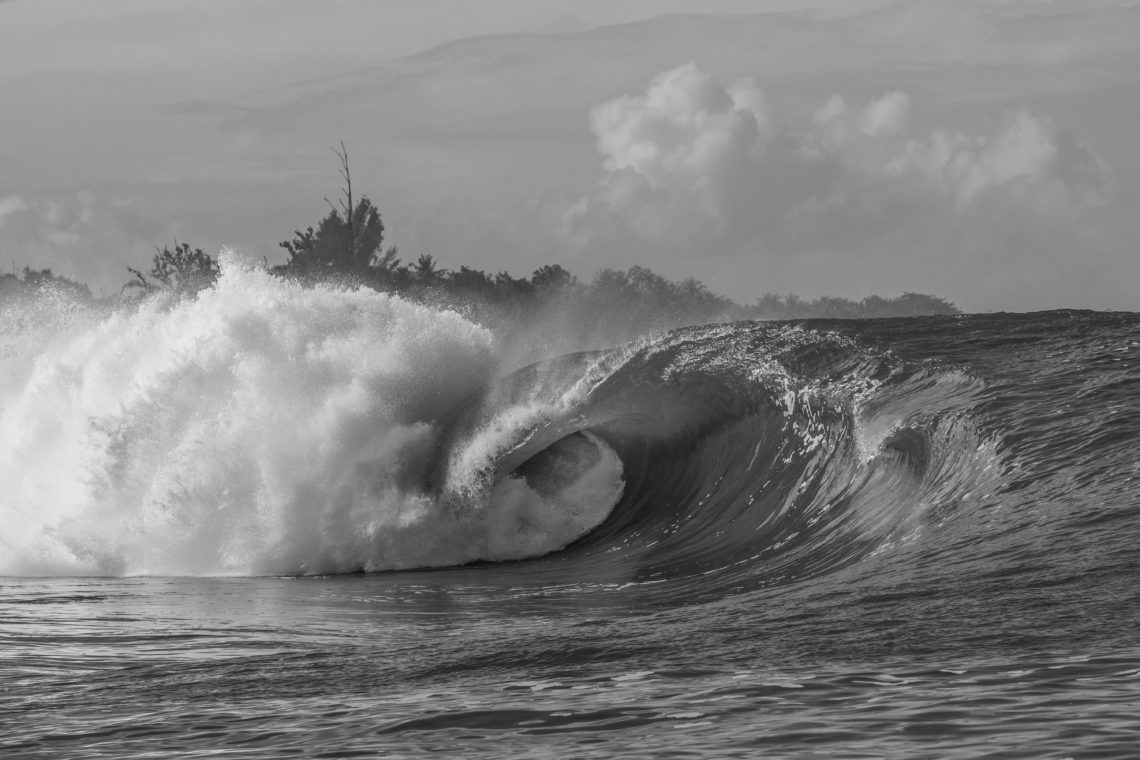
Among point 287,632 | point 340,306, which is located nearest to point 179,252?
point 340,306

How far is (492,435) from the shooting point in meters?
19.2

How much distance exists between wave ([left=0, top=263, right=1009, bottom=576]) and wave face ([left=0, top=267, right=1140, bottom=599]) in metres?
0.03

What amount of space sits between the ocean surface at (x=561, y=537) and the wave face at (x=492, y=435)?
52 millimetres

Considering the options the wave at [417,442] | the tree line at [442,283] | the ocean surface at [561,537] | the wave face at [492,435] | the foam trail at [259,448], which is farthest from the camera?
the tree line at [442,283]

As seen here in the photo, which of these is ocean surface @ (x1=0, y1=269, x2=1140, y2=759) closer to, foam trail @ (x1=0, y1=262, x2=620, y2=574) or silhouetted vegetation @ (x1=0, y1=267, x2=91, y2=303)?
foam trail @ (x1=0, y1=262, x2=620, y2=574)

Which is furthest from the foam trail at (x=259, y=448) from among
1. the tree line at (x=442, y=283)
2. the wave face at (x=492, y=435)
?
the tree line at (x=442, y=283)

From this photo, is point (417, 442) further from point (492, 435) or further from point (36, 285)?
point (36, 285)

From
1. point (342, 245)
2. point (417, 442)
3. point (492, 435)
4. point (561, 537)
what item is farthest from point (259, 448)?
point (342, 245)

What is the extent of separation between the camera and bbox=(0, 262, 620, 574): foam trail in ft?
56.3

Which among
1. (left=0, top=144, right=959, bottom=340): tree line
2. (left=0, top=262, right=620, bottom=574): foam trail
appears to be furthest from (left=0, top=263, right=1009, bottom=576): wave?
(left=0, top=144, right=959, bottom=340): tree line

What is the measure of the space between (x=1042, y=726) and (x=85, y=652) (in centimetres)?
635

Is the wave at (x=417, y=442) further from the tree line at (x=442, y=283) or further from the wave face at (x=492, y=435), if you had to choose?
the tree line at (x=442, y=283)

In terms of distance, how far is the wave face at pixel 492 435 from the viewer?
47.8 feet

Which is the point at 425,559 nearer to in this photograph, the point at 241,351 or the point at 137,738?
the point at 241,351
